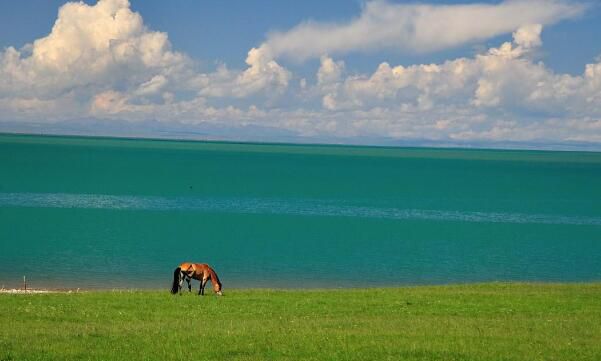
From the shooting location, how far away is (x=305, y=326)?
2422cm

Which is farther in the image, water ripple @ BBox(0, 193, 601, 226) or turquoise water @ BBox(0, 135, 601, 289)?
water ripple @ BBox(0, 193, 601, 226)

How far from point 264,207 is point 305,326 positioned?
7913cm

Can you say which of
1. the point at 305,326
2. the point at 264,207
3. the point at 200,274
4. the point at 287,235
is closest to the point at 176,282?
the point at 200,274

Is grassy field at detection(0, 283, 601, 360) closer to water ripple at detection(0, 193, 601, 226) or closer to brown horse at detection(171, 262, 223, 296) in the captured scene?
brown horse at detection(171, 262, 223, 296)

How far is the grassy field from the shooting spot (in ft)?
65.0

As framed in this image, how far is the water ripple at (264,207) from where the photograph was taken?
96062 mm

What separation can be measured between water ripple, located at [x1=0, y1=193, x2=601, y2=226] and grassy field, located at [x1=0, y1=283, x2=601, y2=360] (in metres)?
61.0

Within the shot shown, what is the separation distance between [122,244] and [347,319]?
4243 centimetres

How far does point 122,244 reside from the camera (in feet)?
214

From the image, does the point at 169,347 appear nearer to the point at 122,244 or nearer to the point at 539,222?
the point at 122,244

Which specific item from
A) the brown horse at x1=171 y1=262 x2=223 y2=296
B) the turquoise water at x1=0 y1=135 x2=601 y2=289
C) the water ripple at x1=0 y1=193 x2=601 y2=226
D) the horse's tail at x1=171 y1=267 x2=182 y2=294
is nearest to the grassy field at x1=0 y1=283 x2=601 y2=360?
the horse's tail at x1=171 y1=267 x2=182 y2=294

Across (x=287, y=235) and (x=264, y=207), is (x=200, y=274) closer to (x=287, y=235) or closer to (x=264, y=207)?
(x=287, y=235)

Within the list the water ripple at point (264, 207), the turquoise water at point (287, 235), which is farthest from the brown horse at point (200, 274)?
the water ripple at point (264, 207)

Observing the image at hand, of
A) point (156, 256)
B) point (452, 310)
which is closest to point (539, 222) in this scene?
point (156, 256)
